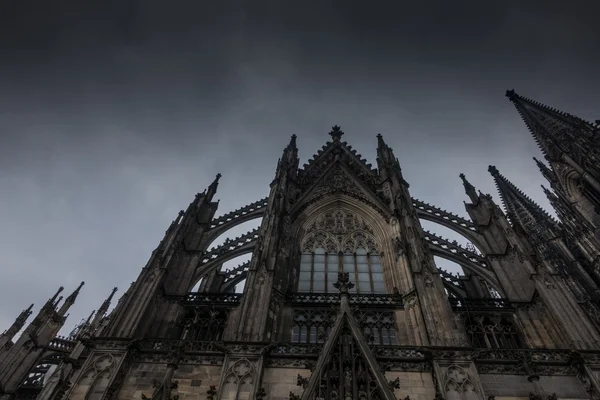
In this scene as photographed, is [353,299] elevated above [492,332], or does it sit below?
above

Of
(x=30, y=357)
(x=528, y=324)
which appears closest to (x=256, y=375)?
(x=528, y=324)

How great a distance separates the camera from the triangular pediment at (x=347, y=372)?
994 cm

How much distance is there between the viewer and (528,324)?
505 inches

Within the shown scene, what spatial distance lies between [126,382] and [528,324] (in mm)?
12489

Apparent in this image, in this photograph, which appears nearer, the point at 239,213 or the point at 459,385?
the point at 459,385

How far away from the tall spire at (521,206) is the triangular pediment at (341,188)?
23.9 m

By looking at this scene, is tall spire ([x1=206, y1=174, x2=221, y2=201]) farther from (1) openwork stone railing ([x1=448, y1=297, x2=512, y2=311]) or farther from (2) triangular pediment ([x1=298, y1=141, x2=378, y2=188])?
(1) openwork stone railing ([x1=448, y1=297, x2=512, y2=311])

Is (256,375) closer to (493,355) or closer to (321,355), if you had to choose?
(321,355)

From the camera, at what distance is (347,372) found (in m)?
10.5

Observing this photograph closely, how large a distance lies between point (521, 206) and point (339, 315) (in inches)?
1666

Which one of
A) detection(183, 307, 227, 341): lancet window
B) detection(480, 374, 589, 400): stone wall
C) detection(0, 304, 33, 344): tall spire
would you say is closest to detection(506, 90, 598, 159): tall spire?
detection(480, 374, 589, 400): stone wall

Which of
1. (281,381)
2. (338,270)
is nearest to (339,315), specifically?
(281,381)

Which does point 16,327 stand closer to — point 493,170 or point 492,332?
point 492,332

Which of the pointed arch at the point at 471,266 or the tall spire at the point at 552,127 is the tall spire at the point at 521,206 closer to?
the tall spire at the point at 552,127
